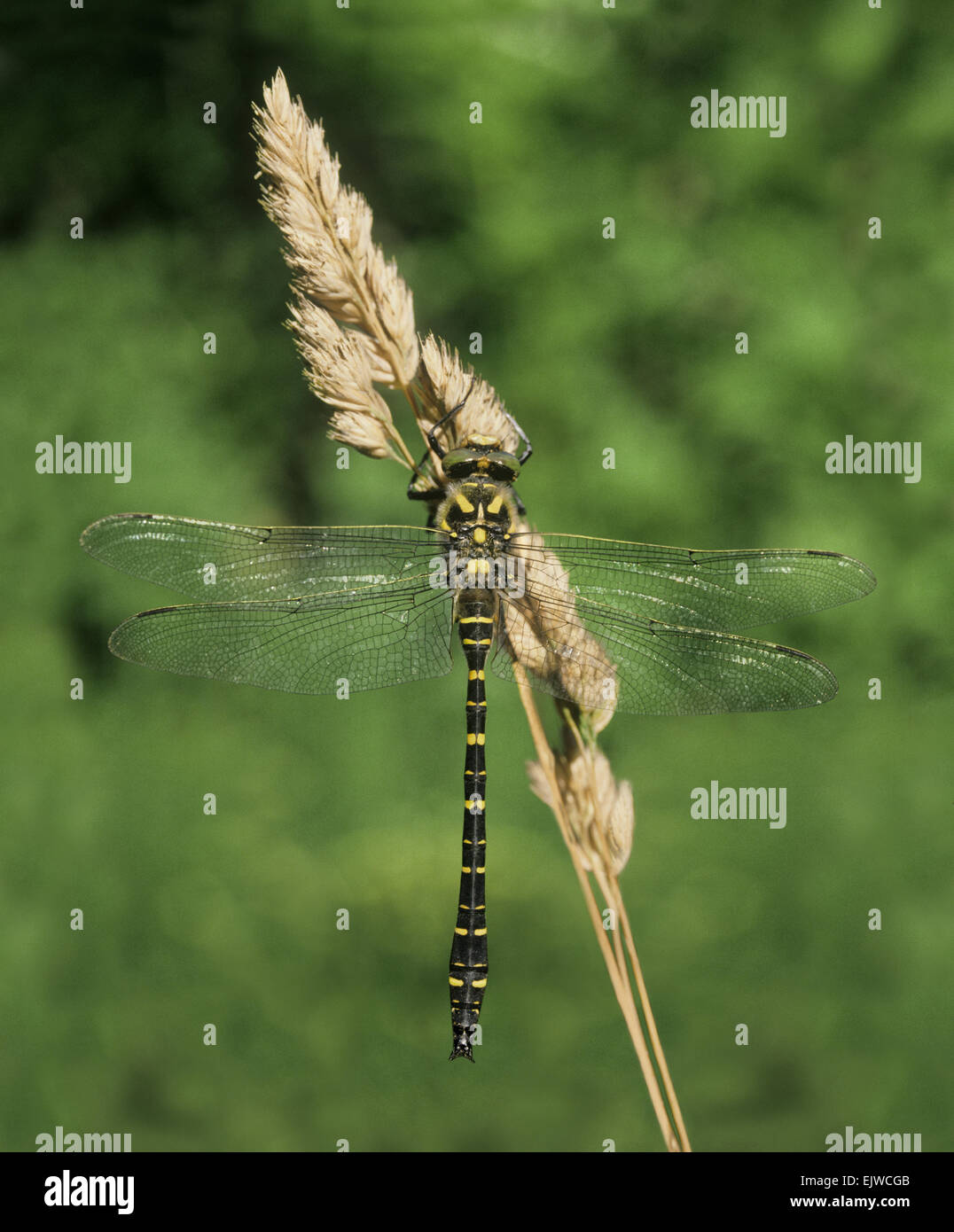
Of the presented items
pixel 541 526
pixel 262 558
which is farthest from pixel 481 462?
pixel 541 526

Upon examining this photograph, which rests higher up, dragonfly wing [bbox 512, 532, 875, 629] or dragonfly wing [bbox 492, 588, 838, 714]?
dragonfly wing [bbox 512, 532, 875, 629]

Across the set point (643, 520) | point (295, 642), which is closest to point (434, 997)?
point (295, 642)

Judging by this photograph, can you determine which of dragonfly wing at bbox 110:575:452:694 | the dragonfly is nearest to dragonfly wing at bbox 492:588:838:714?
the dragonfly

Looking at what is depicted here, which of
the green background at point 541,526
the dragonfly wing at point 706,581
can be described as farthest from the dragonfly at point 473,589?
the green background at point 541,526

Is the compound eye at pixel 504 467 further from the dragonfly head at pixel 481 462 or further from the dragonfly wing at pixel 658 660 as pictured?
the dragonfly wing at pixel 658 660

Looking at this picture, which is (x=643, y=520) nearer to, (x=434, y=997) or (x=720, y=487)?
(x=720, y=487)

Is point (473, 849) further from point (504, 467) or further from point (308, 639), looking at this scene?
point (504, 467)

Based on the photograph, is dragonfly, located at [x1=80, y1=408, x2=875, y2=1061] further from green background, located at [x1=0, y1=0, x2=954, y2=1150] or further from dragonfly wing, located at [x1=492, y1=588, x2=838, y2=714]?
green background, located at [x1=0, y1=0, x2=954, y2=1150]
